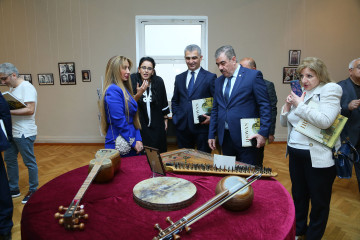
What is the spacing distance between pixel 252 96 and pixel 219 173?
1092mm

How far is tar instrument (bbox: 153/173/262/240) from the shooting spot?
0.89 m

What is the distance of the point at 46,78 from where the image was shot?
5906 millimetres

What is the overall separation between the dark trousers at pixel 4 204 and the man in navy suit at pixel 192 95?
184 cm

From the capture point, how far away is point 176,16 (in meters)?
5.70

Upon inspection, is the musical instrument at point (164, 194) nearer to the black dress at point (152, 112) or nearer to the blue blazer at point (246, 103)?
the blue blazer at point (246, 103)

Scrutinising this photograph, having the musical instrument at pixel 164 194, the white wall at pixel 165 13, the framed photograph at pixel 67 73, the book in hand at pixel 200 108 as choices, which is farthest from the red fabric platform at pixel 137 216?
the framed photograph at pixel 67 73

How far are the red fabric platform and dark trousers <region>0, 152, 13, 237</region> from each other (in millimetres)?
1253

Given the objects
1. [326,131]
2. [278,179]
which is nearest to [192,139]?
[278,179]

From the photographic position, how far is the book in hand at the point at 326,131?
176 centimetres

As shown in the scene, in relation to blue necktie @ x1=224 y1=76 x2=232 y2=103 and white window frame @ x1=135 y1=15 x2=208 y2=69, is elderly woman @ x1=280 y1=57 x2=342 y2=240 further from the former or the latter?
white window frame @ x1=135 y1=15 x2=208 y2=69

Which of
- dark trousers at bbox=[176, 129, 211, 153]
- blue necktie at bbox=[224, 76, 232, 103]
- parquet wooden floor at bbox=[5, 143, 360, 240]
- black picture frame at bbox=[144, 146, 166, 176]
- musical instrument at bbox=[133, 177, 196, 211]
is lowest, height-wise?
parquet wooden floor at bbox=[5, 143, 360, 240]

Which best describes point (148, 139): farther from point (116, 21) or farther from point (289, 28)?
point (289, 28)

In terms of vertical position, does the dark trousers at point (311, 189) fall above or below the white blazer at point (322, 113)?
below

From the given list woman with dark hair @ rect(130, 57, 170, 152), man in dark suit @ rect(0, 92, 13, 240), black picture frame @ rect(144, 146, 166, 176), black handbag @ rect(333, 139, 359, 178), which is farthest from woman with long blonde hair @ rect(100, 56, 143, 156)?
black handbag @ rect(333, 139, 359, 178)
